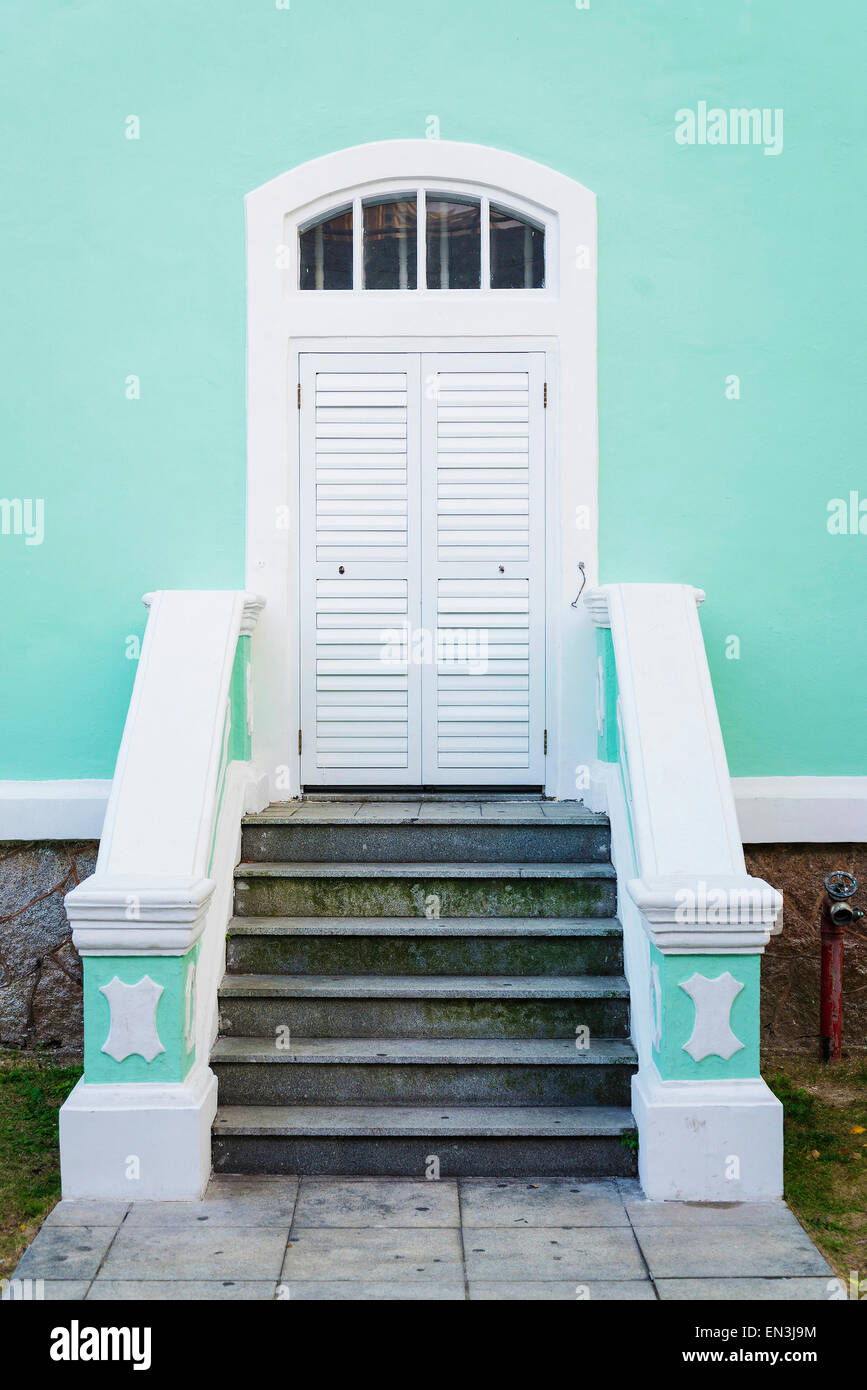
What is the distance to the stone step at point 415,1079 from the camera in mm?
4566

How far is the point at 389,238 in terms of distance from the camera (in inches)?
243

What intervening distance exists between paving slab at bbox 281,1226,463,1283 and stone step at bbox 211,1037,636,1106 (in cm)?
67

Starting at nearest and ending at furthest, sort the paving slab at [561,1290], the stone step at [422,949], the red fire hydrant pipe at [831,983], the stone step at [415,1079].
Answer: the paving slab at [561,1290], the stone step at [415,1079], the stone step at [422,949], the red fire hydrant pipe at [831,983]

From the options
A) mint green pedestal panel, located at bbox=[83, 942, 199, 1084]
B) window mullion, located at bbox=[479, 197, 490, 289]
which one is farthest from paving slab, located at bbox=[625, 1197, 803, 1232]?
window mullion, located at bbox=[479, 197, 490, 289]

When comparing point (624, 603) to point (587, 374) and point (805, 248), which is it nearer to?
point (587, 374)

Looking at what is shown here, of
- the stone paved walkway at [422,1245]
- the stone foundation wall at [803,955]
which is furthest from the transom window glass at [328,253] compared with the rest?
the stone paved walkway at [422,1245]

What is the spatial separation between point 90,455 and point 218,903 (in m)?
2.48

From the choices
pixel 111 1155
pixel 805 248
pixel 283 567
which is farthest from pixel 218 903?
pixel 805 248

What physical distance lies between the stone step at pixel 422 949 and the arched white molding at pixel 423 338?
1.28 meters

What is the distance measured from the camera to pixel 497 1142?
14.4 ft

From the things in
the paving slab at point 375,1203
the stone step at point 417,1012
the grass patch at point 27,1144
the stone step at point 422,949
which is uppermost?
the stone step at point 422,949

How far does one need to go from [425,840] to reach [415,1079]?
1.13 m

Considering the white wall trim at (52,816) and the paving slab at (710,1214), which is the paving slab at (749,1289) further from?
the white wall trim at (52,816)

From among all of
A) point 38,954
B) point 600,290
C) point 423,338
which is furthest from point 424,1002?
point 600,290
